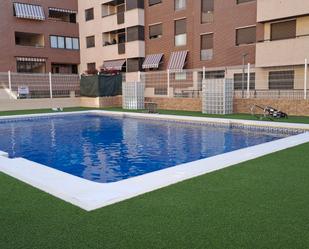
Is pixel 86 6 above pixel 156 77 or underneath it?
above

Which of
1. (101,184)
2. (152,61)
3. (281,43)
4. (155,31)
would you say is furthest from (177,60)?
(101,184)

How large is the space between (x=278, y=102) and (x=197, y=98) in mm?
5193

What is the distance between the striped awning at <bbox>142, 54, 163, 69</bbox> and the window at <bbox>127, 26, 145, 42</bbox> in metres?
2.01

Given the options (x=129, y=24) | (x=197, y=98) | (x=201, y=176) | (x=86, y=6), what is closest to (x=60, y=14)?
(x=86, y=6)

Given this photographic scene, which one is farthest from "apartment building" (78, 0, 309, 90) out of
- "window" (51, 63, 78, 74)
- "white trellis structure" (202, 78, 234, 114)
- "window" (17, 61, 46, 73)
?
"window" (17, 61, 46, 73)

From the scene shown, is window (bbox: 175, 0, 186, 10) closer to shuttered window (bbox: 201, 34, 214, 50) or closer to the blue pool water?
shuttered window (bbox: 201, 34, 214, 50)

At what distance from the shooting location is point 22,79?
80.3ft

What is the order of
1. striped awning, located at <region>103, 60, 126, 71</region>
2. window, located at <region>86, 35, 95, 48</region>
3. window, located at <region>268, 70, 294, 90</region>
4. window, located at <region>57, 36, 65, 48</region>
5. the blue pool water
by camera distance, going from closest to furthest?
the blue pool water
window, located at <region>268, 70, 294, 90</region>
striped awning, located at <region>103, 60, 126, 71</region>
window, located at <region>57, 36, 65, 48</region>
window, located at <region>86, 35, 95, 48</region>

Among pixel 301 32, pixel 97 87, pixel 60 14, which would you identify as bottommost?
pixel 97 87

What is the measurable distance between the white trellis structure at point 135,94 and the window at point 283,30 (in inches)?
387

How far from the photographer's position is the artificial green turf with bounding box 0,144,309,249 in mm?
3689

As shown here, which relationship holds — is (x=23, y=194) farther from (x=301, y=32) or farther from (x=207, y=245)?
(x=301, y=32)

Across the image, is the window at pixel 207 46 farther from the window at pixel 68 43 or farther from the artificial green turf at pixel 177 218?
the artificial green turf at pixel 177 218

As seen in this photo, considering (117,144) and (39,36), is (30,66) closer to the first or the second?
(39,36)
